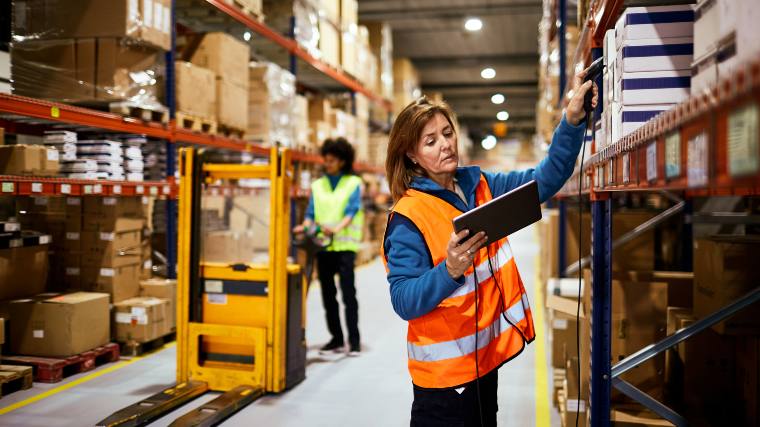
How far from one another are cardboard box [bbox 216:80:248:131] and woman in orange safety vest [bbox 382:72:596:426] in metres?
5.29

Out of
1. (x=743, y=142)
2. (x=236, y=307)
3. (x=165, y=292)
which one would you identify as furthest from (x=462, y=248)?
(x=165, y=292)

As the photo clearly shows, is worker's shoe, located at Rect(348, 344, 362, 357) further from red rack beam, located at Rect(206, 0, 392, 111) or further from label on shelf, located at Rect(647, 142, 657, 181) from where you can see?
label on shelf, located at Rect(647, 142, 657, 181)

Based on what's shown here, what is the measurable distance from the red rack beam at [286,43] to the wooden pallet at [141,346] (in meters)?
3.70

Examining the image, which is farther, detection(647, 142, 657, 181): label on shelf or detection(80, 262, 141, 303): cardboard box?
detection(80, 262, 141, 303): cardboard box

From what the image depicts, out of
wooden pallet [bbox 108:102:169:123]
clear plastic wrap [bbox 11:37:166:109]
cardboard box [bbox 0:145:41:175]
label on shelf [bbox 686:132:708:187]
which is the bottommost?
label on shelf [bbox 686:132:708:187]

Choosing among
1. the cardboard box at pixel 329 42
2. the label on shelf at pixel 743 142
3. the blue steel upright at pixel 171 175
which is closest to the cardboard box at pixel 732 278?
the label on shelf at pixel 743 142

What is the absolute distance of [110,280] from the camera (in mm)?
5684

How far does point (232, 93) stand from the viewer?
728 centimetres

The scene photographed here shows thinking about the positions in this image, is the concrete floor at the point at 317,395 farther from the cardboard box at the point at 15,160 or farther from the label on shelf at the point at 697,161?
the label on shelf at the point at 697,161

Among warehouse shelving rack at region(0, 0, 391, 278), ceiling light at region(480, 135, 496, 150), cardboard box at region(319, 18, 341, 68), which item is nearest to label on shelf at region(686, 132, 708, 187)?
warehouse shelving rack at region(0, 0, 391, 278)

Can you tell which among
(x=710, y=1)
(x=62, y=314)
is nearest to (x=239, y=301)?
(x=62, y=314)

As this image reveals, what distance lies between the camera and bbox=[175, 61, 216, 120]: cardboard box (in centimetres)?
632

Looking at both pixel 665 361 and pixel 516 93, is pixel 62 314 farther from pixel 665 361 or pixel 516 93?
pixel 516 93

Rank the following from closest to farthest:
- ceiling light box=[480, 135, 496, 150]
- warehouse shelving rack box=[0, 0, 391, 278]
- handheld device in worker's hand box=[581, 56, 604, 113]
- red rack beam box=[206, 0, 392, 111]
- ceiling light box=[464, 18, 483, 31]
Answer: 1. handheld device in worker's hand box=[581, 56, 604, 113]
2. warehouse shelving rack box=[0, 0, 391, 278]
3. red rack beam box=[206, 0, 392, 111]
4. ceiling light box=[464, 18, 483, 31]
5. ceiling light box=[480, 135, 496, 150]
